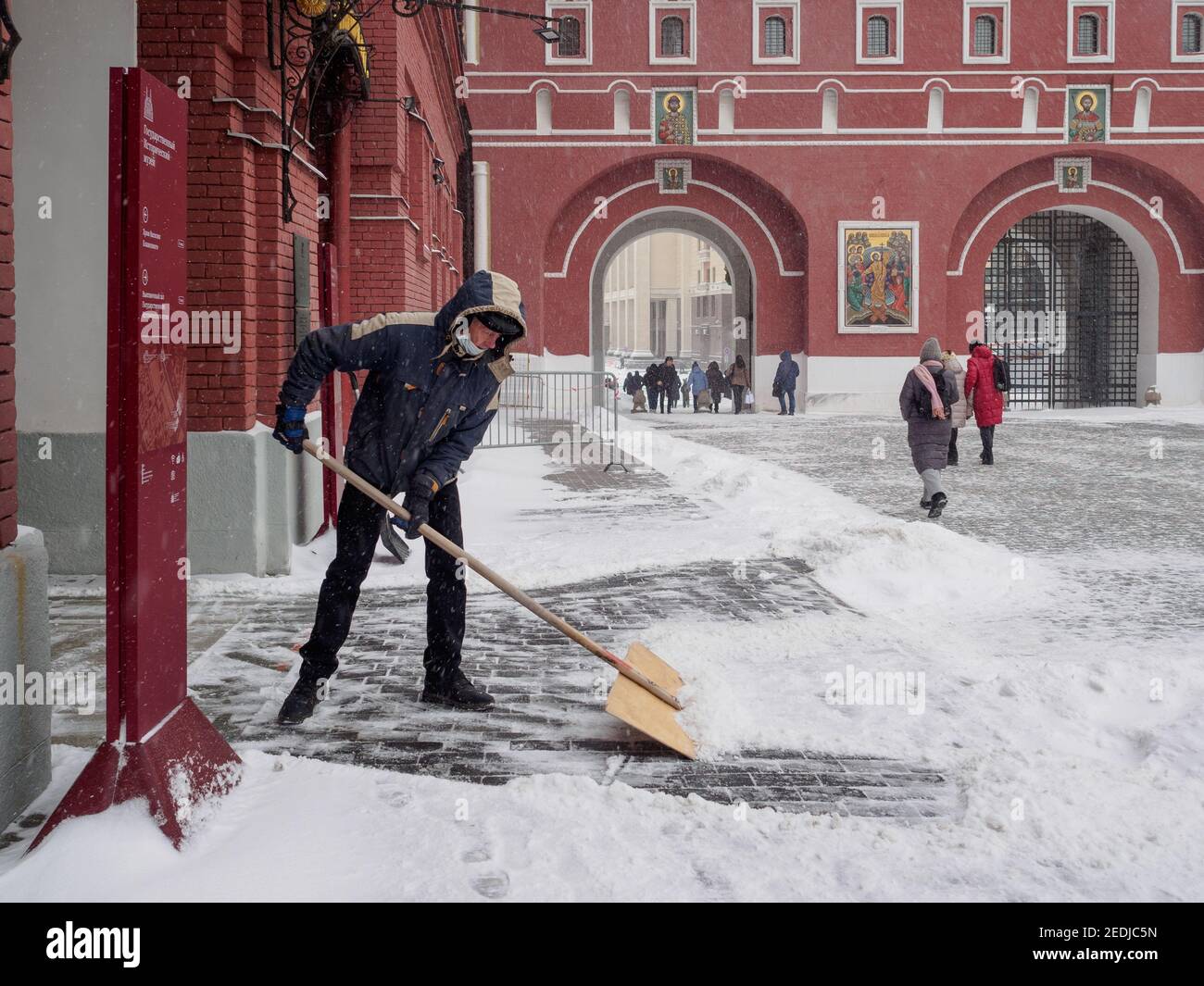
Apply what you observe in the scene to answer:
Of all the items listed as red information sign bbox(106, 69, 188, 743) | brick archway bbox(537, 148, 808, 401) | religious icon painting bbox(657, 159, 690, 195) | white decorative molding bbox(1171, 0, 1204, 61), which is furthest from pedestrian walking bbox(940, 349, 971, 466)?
white decorative molding bbox(1171, 0, 1204, 61)

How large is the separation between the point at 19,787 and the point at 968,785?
3.07 metres

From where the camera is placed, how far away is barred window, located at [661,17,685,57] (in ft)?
94.9

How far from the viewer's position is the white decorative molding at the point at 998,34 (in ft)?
95.0

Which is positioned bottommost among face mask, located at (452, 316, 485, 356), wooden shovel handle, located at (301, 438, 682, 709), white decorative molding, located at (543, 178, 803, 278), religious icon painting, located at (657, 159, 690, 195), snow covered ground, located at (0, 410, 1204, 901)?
snow covered ground, located at (0, 410, 1204, 901)

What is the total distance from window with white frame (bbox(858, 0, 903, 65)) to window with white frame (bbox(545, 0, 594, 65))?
6.10 metres

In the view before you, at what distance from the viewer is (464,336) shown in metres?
5.02

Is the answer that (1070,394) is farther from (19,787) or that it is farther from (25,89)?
(19,787)

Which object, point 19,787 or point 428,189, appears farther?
point 428,189

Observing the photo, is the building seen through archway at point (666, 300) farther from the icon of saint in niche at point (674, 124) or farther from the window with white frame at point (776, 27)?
the icon of saint in niche at point (674, 124)

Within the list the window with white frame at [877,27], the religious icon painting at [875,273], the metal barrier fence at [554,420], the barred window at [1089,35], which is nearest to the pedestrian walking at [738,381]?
the religious icon painting at [875,273]

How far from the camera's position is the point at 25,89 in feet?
23.8

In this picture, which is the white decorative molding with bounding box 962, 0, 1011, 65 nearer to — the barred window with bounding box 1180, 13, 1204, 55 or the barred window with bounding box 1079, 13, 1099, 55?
the barred window with bounding box 1079, 13, 1099, 55

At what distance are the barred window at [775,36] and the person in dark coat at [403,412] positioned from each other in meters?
25.8
